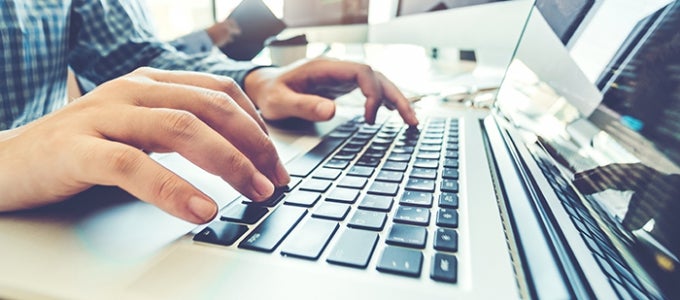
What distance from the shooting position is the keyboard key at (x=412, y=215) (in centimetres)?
21

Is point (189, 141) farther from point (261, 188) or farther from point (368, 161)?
point (368, 161)

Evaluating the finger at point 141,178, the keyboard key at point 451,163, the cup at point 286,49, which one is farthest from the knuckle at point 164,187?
the cup at point 286,49

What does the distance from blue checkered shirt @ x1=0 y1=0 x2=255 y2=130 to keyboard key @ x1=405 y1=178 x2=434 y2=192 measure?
437 millimetres

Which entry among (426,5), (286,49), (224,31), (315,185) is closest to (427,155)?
(315,185)

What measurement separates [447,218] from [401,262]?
6cm

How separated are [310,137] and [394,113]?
22cm

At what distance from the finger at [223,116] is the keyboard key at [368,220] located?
0.08 metres

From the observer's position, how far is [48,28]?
22.4 inches

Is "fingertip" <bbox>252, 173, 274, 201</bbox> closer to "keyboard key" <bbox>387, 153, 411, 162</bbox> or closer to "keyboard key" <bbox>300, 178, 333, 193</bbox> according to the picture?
"keyboard key" <bbox>300, 178, 333, 193</bbox>

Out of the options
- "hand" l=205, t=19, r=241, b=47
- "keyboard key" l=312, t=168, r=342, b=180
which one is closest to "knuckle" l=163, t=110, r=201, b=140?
"keyboard key" l=312, t=168, r=342, b=180

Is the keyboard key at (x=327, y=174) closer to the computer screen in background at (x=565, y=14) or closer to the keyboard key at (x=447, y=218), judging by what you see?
the keyboard key at (x=447, y=218)

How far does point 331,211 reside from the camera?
0.75ft

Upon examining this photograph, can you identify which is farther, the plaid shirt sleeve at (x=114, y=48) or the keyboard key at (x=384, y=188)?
the plaid shirt sleeve at (x=114, y=48)

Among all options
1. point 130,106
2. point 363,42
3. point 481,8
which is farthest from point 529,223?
point 363,42
